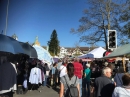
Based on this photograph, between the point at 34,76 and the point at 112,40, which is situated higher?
the point at 112,40

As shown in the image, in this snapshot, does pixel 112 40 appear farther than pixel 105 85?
Yes

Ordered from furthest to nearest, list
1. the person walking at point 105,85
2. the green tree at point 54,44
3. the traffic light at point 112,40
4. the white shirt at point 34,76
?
the green tree at point 54,44 → the white shirt at point 34,76 → the traffic light at point 112,40 → the person walking at point 105,85

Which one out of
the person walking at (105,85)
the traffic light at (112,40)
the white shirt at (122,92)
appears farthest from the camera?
the traffic light at (112,40)

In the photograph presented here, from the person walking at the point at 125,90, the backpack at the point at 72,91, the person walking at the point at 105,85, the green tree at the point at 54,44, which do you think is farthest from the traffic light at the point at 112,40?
the green tree at the point at 54,44

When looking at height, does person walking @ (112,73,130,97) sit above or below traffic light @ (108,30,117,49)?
below

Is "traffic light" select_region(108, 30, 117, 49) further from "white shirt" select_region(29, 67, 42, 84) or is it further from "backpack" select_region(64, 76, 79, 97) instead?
"backpack" select_region(64, 76, 79, 97)

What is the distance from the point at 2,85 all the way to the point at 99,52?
13.3 m

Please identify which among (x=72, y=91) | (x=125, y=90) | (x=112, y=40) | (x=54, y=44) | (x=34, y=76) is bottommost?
(x=34, y=76)

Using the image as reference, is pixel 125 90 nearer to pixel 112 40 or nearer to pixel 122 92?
pixel 122 92

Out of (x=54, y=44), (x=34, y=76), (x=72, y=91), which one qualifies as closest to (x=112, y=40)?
(x=34, y=76)

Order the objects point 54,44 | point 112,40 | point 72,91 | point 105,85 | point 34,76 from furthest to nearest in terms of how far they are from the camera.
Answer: point 54,44
point 34,76
point 112,40
point 105,85
point 72,91

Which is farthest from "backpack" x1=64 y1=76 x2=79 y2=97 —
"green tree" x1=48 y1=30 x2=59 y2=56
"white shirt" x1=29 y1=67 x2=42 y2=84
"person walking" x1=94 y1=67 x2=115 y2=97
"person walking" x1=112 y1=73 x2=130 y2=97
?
"green tree" x1=48 y1=30 x2=59 y2=56

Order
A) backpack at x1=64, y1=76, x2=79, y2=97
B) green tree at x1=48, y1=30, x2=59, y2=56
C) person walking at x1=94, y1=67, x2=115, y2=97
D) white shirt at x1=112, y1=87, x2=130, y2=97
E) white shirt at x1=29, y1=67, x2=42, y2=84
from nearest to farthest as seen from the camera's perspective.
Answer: white shirt at x1=112, y1=87, x2=130, y2=97 < backpack at x1=64, y1=76, x2=79, y2=97 < person walking at x1=94, y1=67, x2=115, y2=97 < white shirt at x1=29, y1=67, x2=42, y2=84 < green tree at x1=48, y1=30, x2=59, y2=56

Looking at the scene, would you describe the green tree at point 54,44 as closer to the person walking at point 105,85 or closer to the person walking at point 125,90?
the person walking at point 105,85
